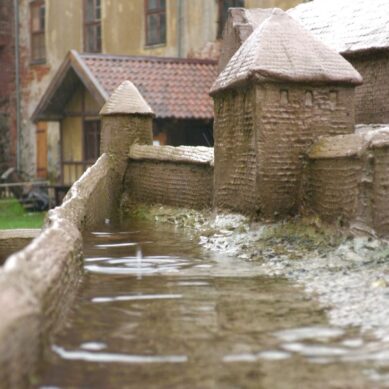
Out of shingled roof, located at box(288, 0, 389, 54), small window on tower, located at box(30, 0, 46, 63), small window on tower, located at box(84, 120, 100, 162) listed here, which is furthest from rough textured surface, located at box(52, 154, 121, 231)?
small window on tower, located at box(30, 0, 46, 63)

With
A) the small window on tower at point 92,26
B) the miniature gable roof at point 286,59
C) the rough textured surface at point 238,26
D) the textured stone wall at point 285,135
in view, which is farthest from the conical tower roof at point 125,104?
the small window on tower at point 92,26

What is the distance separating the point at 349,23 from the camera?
11.8 m

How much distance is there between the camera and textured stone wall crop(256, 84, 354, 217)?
833 cm

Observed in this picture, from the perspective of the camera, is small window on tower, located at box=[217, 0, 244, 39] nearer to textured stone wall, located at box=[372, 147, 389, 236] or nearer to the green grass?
the green grass

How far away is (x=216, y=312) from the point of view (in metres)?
5.30

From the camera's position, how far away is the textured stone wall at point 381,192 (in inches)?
280

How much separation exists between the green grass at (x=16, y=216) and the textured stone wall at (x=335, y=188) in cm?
1200

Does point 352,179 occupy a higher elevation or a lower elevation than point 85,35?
lower

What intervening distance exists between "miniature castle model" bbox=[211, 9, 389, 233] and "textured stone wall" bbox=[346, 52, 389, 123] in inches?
95.1

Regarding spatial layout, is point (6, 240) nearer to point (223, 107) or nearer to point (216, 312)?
point (223, 107)

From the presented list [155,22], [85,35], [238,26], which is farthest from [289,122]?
[85,35]

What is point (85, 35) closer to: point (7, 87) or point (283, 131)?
point (7, 87)

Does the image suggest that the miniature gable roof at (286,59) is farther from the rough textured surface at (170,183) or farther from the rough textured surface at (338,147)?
the rough textured surface at (170,183)

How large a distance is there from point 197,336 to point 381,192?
2955 mm
